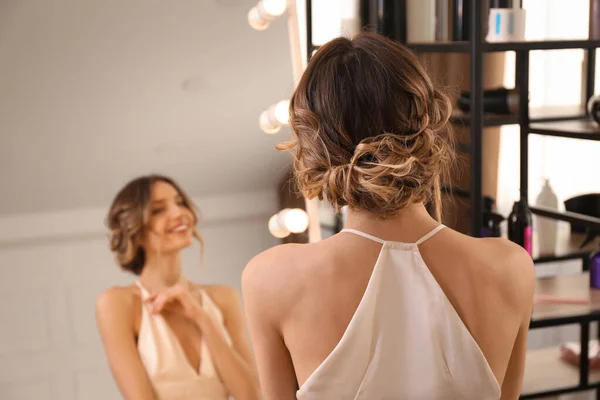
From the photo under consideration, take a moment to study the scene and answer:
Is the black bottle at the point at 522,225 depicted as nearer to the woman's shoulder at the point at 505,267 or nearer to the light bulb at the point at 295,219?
the light bulb at the point at 295,219

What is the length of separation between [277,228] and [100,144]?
0.50m

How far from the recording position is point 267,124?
1.93 m

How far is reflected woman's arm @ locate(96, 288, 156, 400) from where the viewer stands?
1871 millimetres

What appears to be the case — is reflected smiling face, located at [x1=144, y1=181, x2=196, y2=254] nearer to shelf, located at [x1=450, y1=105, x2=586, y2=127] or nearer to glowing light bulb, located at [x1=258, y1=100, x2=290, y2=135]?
glowing light bulb, located at [x1=258, y1=100, x2=290, y2=135]

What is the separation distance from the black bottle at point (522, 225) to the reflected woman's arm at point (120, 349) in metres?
1.07

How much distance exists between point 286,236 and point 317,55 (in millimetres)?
1011

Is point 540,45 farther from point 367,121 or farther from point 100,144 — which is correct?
point 100,144

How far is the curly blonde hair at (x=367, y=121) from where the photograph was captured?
3.46ft

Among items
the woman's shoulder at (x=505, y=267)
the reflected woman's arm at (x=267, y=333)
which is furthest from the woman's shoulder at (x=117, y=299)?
the woman's shoulder at (x=505, y=267)

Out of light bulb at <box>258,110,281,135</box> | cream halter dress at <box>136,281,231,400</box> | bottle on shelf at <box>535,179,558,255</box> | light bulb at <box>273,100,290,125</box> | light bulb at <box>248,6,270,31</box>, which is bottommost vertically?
cream halter dress at <box>136,281,231,400</box>

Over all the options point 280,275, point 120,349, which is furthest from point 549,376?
point 280,275

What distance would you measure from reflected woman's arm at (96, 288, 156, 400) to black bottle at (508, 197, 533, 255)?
1068 millimetres

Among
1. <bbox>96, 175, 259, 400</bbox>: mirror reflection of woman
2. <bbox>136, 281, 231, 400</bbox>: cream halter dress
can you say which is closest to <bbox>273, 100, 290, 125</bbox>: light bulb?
<bbox>96, 175, 259, 400</bbox>: mirror reflection of woman

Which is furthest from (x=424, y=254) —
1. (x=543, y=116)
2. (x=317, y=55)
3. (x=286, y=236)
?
(x=543, y=116)
